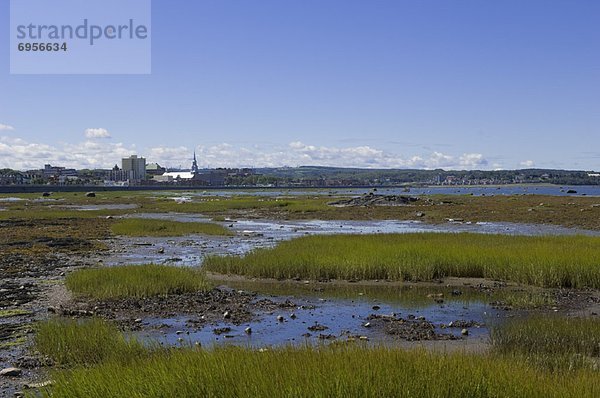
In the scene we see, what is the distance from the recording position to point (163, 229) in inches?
2079

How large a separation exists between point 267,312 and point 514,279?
10.7 metres

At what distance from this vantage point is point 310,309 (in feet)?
64.6

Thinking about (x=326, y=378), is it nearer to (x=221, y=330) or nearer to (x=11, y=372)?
(x=11, y=372)

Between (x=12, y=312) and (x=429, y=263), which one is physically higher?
(x=429, y=263)

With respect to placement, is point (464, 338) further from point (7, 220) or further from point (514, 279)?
point (7, 220)

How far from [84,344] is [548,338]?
10.4m

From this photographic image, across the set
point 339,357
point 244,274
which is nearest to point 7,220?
point 244,274

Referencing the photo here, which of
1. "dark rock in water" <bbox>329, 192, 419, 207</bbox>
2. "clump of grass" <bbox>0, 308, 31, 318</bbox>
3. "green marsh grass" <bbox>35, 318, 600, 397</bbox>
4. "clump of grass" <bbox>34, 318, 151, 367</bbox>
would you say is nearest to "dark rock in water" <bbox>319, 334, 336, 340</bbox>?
"green marsh grass" <bbox>35, 318, 600, 397</bbox>

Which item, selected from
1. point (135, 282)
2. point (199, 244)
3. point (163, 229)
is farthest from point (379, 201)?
point (135, 282)

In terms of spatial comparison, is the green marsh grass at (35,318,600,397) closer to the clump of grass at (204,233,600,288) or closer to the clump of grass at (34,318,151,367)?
the clump of grass at (34,318,151,367)

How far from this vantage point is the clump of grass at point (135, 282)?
70.2 ft

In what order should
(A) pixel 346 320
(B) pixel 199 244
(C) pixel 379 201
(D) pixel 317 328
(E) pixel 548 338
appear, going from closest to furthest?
(E) pixel 548 338, (D) pixel 317 328, (A) pixel 346 320, (B) pixel 199 244, (C) pixel 379 201

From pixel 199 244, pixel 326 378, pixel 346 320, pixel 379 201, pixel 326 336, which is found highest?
pixel 326 378

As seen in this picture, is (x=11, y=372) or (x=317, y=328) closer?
(x=11, y=372)
